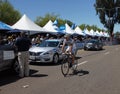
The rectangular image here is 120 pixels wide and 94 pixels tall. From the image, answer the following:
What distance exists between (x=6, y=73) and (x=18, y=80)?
1.98 m

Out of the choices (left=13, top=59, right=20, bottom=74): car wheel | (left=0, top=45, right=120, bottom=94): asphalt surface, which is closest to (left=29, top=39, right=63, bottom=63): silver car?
(left=13, top=59, right=20, bottom=74): car wheel

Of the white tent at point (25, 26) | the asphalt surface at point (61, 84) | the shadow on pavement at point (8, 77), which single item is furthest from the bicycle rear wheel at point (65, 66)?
the white tent at point (25, 26)

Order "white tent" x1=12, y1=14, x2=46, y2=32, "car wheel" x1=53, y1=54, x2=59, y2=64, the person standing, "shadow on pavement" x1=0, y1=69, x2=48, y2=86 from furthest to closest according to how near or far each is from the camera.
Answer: "white tent" x1=12, y1=14, x2=46, y2=32
"car wheel" x1=53, y1=54, x2=59, y2=64
the person standing
"shadow on pavement" x1=0, y1=69, x2=48, y2=86

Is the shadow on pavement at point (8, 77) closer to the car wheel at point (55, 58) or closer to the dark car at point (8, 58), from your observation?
the dark car at point (8, 58)

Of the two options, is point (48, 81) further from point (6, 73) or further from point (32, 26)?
point (32, 26)

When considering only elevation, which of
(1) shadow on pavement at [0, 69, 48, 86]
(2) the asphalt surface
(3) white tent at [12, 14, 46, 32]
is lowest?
(2) the asphalt surface

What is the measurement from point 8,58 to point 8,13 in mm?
56802

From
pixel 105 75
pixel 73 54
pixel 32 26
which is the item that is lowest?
pixel 105 75

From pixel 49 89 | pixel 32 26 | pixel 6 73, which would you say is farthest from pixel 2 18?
pixel 49 89

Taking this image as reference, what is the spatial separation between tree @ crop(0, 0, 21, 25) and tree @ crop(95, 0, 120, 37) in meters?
19.9

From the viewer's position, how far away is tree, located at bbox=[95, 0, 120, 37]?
230 feet

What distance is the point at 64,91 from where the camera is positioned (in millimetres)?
8516

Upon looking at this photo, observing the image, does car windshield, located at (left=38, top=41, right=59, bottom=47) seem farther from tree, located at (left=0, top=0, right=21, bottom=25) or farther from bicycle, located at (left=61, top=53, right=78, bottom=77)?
tree, located at (left=0, top=0, right=21, bottom=25)

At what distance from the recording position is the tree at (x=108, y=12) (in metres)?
70.1
